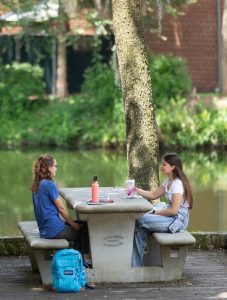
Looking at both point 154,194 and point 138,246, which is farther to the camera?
point 154,194

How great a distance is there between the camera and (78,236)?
10648 mm

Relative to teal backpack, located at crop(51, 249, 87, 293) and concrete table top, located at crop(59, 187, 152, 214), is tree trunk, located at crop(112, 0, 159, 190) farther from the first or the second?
teal backpack, located at crop(51, 249, 87, 293)

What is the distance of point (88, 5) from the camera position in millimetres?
37062

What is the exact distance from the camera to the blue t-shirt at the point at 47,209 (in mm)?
10414

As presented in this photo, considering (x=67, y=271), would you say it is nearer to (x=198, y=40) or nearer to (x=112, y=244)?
(x=112, y=244)

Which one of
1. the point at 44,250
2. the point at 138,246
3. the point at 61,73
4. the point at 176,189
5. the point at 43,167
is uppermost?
the point at 43,167

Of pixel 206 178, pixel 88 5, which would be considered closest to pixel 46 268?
pixel 206 178

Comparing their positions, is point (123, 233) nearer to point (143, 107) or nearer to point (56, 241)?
point (56, 241)

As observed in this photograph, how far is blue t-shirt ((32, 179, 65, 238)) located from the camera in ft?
34.2

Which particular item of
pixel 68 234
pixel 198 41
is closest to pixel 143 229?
pixel 68 234

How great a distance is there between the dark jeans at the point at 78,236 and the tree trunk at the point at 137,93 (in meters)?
2.65

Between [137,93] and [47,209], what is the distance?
3249 millimetres

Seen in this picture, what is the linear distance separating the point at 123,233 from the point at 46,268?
32.6 inches

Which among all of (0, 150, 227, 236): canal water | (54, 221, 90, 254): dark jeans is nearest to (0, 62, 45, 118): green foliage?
(0, 150, 227, 236): canal water
